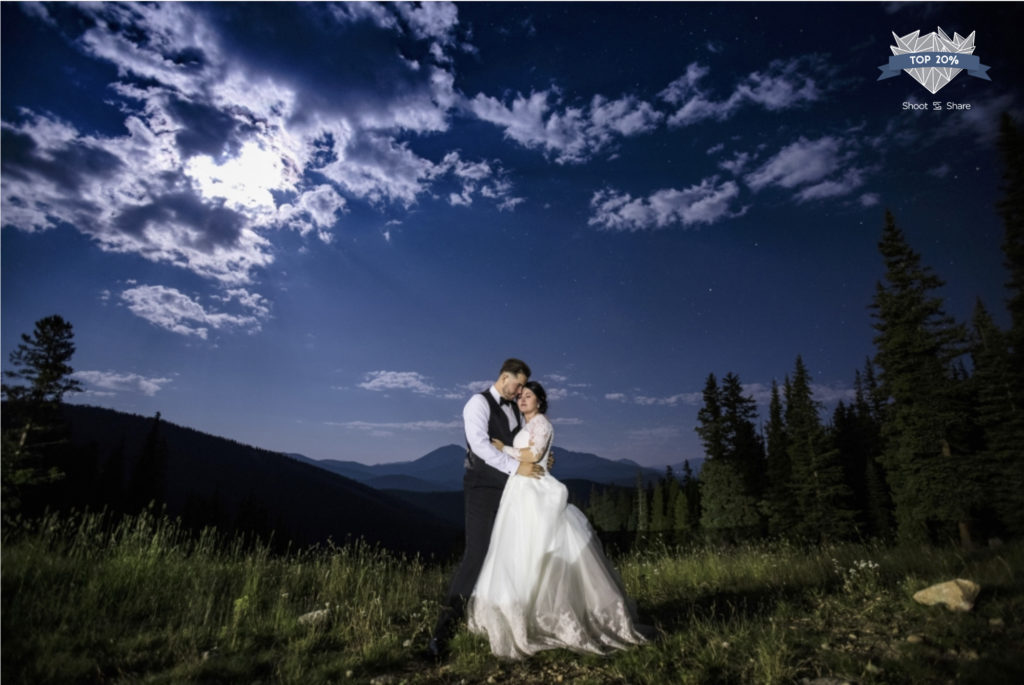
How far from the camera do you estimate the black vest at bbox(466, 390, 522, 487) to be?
5.91 metres

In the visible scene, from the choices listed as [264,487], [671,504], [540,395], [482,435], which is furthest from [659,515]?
[264,487]

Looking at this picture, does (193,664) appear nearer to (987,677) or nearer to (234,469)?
(987,677)

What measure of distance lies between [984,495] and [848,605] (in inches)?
1030

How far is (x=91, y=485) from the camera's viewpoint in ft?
195

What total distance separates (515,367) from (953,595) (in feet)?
19.5

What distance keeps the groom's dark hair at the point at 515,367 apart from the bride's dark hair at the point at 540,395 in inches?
5.0

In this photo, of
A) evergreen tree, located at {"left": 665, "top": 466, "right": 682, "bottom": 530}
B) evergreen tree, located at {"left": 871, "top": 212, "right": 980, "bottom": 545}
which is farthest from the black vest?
evergreen tree, located at {"left": 665, "top": 466, "right": 682, "bottom": 530}

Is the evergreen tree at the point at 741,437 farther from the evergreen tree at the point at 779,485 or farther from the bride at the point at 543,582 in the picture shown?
the bride at the point at 543,582

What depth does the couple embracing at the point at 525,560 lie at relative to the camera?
5230mm

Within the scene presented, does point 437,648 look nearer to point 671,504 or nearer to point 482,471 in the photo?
point 482,471

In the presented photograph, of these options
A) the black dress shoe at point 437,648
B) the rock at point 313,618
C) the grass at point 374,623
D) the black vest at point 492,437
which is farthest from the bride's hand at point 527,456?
the rock at point 313,618

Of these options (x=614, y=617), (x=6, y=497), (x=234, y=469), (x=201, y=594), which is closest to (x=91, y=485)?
(x=6, y=497)

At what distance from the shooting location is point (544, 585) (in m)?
5.38

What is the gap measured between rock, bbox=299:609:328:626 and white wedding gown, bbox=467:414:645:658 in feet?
6.10
